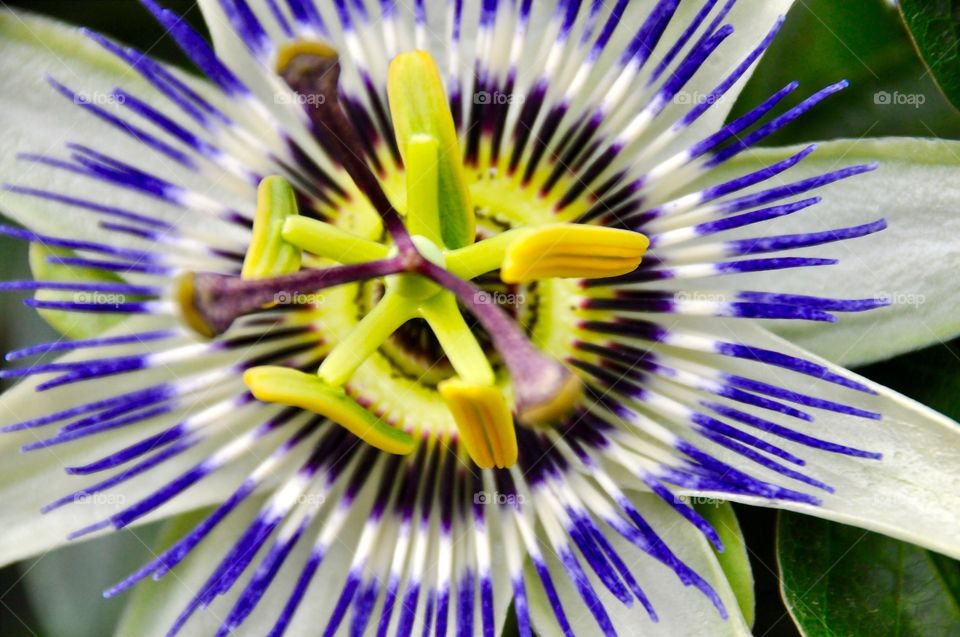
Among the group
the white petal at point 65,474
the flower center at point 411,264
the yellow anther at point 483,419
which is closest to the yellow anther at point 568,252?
the flower center at point 411,264

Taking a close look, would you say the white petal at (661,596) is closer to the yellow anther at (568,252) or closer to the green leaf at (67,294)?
the yellow anther at (568,252)

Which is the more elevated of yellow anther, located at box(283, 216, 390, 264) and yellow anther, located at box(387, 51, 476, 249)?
yellow anther, located at box(387, 51, 476, 249)

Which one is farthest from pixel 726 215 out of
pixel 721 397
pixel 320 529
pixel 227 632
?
pixel 227 632

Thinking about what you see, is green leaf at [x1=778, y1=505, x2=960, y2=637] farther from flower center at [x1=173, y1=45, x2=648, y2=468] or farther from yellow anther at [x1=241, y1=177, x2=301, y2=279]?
yellow anther at [x1=241, y1=177, x2=301, y2=279]

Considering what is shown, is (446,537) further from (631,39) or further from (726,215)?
(631,39)

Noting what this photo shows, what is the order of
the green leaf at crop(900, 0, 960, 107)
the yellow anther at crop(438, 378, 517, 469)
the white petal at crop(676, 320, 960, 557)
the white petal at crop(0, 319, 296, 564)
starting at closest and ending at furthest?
the yellow anther at crop(438, 378, 517, 469) < the white petal at crop(676, 320, 960, 557) < the white petal at crop(0, 319, 296, 564) < the green leaf at crop(900, 0, 960, 107)

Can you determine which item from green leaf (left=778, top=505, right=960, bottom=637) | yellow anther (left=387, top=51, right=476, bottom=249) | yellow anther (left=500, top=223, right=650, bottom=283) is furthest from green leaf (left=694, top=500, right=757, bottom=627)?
yellow anther (left=387, top=51, right=476, bottom=249)
